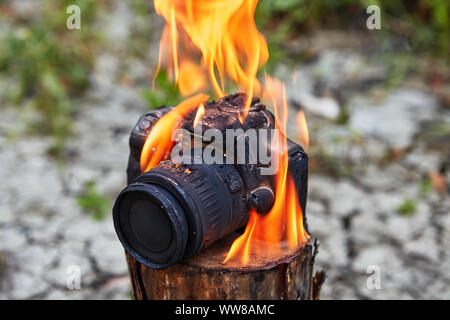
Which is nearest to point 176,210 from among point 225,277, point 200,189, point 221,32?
point 200,189

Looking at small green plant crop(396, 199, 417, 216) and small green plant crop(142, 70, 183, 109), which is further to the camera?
small green plant crop(142, 70, 183, 109)

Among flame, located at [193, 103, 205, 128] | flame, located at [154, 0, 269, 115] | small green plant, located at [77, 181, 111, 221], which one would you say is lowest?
small green plant, located at [77, 181, 111, 221]

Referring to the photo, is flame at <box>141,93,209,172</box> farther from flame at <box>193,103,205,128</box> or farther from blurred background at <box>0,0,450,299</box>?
blurred background at <box>0,0,450,299</box>

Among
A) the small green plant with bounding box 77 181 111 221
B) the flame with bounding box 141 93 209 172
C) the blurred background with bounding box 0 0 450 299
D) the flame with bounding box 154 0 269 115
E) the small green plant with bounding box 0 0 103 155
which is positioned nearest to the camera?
the flame with bounding box 141 93 209 172

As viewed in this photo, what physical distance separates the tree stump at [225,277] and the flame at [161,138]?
385 millimetres

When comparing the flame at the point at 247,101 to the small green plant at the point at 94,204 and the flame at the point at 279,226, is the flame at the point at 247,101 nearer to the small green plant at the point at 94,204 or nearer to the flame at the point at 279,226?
the flame at the point at 279,226

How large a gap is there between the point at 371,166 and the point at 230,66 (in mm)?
2187

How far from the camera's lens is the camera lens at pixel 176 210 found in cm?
162

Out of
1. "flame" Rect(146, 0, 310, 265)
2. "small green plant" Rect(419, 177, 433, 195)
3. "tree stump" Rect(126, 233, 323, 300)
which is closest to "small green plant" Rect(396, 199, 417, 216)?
"small green plant" Rect(419, 177, 433, 195)

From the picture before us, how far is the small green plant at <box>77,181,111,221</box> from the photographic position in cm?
333

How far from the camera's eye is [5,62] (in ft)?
16.8

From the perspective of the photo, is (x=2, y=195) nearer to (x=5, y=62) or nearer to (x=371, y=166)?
(x=5, y=62)

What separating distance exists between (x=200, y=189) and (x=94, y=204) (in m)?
1.87
